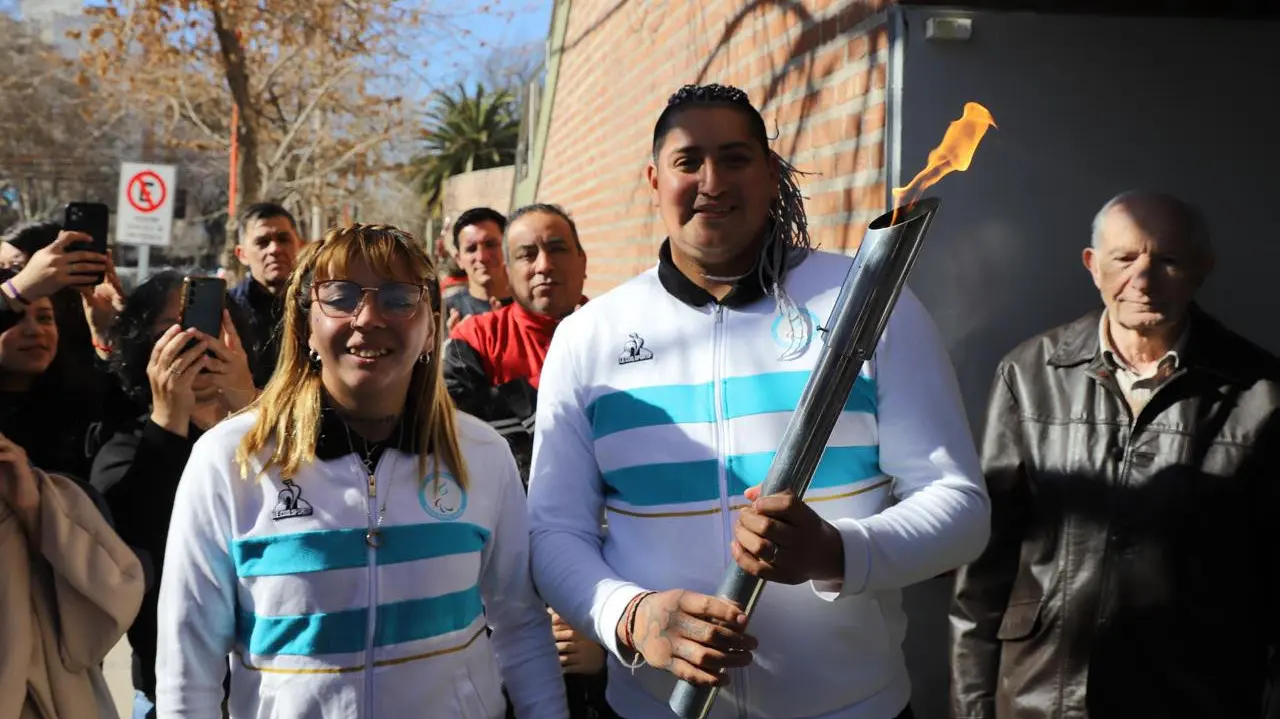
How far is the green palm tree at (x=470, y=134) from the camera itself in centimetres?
4134

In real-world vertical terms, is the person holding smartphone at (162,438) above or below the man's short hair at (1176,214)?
below

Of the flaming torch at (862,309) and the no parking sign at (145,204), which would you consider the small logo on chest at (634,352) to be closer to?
the flaming torch at (862,309)

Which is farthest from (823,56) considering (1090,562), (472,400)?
(1090,562)

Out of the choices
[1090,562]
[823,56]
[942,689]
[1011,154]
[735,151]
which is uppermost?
[823,56]

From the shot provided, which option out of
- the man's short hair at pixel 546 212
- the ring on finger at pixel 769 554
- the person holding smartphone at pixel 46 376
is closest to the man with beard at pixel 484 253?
the man's short hair at pixel 546 212

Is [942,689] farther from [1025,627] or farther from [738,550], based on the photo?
[738,550]

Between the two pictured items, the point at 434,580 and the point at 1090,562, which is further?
the point at 1090,562

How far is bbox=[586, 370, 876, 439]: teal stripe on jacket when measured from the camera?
2.28m

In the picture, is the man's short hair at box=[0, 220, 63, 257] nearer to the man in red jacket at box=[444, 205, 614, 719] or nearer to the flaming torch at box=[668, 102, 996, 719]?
the man in red jacket at box=[444, 205, 614, 719]

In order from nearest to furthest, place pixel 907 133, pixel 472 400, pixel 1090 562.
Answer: pixel 1090 562
pixel 907 133
pixel 472 400

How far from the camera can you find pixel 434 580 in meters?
2.29

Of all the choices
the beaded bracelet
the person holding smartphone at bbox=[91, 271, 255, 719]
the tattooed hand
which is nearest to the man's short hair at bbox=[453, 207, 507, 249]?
the person holding smartphone at bbox=[91, 271, 255, 719]

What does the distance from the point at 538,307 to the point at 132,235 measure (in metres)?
9.86

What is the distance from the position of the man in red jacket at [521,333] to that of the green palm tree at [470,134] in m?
37.8
